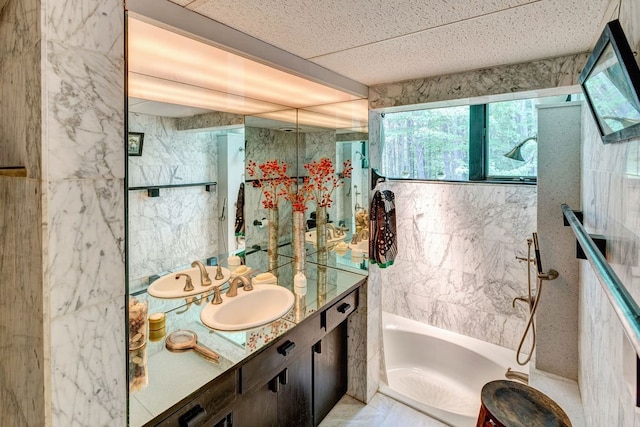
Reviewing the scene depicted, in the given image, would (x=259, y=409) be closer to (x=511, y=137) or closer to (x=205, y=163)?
(x=205, y=163)

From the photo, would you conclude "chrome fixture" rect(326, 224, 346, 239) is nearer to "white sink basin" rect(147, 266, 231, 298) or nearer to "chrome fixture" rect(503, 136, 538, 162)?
"white sink basin" rect(147, 266, 231, 298)

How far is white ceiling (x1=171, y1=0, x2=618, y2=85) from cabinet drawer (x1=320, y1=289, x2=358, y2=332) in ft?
4.80

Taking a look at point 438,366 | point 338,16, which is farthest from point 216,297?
point 438,366

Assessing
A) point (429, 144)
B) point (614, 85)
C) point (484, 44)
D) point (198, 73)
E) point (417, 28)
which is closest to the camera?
point (614, 85)

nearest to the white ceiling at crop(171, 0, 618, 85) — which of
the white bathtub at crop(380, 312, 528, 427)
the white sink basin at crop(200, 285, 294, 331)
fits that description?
the white sink basin at crop(200, 285, 294, 331)

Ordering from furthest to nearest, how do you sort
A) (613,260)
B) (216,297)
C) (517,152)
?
(517,152)
(216,297)
(613,260)

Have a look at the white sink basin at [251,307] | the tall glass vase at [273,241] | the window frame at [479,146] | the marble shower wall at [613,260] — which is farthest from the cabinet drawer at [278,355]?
the window frame at [479,146]

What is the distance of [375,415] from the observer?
2.31 metres

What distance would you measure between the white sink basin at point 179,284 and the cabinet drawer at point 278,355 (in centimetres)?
61

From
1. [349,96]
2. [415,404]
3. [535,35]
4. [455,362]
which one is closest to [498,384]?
[415,404]

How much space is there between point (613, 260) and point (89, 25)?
1.63 metres

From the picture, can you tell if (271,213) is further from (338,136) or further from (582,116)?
(582,116)

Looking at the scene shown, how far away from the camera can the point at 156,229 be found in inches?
67.8

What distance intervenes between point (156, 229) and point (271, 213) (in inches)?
36.1
